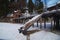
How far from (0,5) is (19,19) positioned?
27.8 metres

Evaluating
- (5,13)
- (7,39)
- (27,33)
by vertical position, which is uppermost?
(5,13)

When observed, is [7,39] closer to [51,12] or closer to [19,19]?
[51,12]

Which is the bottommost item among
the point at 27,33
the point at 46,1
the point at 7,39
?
the point at 7,39

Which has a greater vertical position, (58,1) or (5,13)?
(58,1)

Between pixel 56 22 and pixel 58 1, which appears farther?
pixel 56 22

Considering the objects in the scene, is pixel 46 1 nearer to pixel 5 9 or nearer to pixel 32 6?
pixel 32 6

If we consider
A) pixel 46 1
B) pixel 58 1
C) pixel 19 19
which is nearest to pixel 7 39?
pixel 46 1

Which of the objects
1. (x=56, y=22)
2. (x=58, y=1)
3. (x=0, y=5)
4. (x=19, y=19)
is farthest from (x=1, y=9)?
(x=19, y=19)

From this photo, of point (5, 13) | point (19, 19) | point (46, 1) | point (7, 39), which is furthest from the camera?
point (19, 19)

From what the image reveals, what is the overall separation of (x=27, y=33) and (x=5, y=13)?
831 mm

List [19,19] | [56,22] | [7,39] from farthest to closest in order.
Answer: [19,19] < [56,22] < [7,39]

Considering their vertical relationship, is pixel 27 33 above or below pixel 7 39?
above

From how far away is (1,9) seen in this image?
5715 millimetres

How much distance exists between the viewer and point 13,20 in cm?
3509
